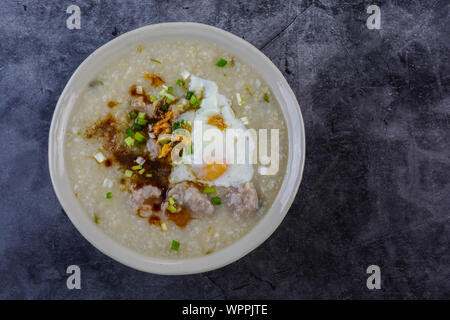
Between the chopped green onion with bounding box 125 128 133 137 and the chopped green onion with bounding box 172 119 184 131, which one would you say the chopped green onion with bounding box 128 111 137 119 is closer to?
the chopped green onion with bounding box 125 128 133 137

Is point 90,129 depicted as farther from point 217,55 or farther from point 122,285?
point 122,285

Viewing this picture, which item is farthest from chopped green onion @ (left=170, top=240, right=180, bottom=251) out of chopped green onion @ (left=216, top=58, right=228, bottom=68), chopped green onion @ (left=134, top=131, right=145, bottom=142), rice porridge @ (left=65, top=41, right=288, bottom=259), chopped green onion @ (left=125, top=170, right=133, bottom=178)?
chopped green onion @ (left=216, top=58, right=228, bottom=68)

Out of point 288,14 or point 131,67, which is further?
point 288,14

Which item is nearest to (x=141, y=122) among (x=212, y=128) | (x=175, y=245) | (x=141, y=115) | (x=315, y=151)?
(x=141, y=115)

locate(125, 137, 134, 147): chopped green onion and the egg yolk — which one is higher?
locate(125, 137, 134, 147): chopped green onion

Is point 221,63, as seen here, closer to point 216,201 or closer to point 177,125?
point 177,125
